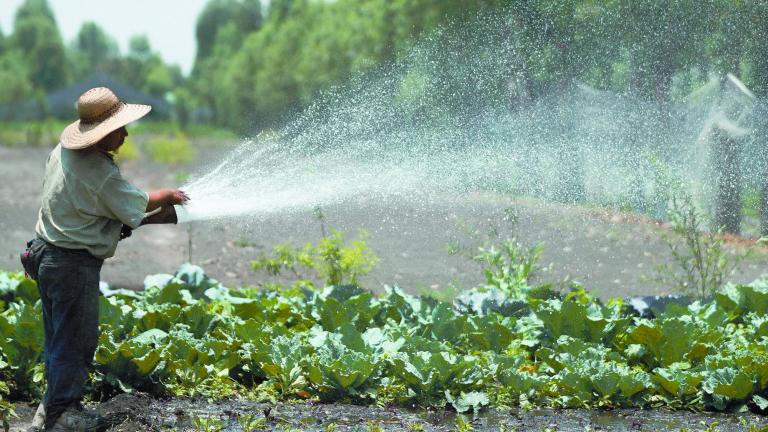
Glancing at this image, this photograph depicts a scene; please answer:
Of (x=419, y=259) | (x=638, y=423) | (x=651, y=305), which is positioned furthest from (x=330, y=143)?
(x=638, y=423)

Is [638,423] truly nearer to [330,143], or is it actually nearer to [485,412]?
[485,412]

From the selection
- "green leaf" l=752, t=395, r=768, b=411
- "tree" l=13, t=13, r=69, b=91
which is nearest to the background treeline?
"green leaf" l=752, t=395, r=768, b=411

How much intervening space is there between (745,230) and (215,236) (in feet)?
21.2

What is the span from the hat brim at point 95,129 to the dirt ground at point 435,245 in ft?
12.7

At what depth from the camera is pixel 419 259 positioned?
9586mm

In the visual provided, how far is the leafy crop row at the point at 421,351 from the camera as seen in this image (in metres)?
4.96

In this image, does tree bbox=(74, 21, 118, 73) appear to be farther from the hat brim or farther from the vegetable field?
the hat brim

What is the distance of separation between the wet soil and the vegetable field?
0.09 m

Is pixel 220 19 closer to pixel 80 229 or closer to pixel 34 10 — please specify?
pixel 34 10

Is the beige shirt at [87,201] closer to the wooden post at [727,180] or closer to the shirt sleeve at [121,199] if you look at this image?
the shirt sleeve at [121,199]

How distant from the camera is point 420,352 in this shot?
5.11m

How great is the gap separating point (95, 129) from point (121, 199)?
1.11 feet

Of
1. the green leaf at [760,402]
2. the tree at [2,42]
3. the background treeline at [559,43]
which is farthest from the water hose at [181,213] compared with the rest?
the tree at [2,42]

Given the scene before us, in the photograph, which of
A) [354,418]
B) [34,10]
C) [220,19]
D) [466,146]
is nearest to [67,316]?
[354,418]
